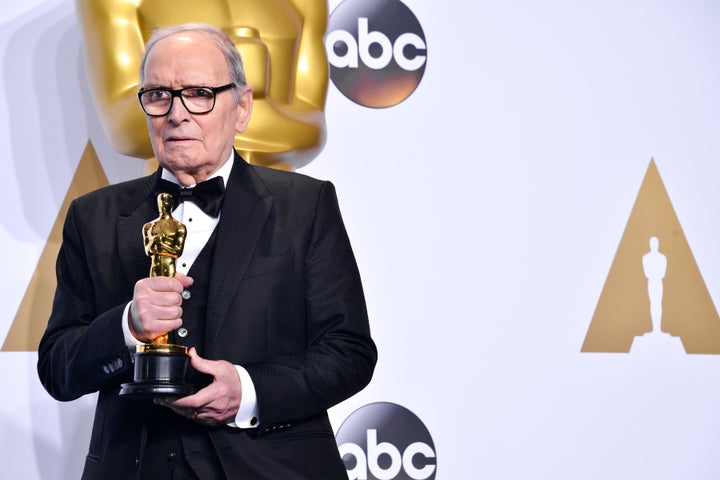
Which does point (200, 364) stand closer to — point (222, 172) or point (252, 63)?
point (222, 172)

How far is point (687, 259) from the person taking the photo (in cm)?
276

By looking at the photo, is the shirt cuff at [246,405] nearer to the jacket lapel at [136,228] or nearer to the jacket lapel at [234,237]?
the jacket lapel at [234,237]

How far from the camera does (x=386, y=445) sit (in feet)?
8.02

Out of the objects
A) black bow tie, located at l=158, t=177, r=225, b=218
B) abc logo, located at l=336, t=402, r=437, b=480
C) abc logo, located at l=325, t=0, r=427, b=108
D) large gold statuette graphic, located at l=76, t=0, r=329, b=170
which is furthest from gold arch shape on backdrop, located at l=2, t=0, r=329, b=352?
abc logo, located at l=336, t=402, r=437, b=480

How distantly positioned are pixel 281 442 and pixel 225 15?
1.02 meters

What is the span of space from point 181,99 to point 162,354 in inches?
16.1

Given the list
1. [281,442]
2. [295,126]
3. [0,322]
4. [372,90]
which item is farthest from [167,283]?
[372,90]

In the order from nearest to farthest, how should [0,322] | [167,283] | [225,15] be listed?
1. [167,283]
2. [225,15]
3. [0,322]

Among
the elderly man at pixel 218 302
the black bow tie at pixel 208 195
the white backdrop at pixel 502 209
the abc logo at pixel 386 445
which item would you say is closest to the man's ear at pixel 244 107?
the elderly man at pixel 218 302

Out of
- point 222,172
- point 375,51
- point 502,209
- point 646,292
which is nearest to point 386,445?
point 502,209

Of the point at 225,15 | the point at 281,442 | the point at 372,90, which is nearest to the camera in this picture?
the point at 281,442

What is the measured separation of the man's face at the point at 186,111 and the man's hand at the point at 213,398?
328 millimetres

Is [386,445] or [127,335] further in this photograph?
[386,445]

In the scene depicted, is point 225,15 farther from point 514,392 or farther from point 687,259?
point 687,259
